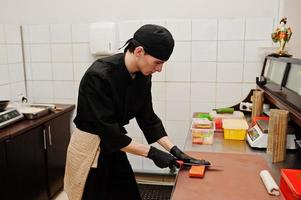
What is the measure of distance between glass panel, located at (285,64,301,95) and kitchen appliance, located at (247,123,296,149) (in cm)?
24

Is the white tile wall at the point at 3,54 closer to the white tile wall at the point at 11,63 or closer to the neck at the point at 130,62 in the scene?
the white tile wall at the point at 11,63

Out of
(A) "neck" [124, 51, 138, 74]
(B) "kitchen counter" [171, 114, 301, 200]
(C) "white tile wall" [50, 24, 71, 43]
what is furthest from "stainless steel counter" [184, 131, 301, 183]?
(C) "white tile wall" [50, 24, 71, 43]

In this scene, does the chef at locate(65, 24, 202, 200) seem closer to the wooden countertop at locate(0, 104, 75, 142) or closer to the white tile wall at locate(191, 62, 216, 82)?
the wooden countertop at locate(0, 104, 75, 142)

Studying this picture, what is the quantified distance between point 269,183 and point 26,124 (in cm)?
164

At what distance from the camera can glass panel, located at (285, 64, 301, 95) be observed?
1.28 metres

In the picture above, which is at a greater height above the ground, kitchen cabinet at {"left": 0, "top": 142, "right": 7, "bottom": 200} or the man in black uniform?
the man in black uniform

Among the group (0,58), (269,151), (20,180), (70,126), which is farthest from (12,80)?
(269,151)

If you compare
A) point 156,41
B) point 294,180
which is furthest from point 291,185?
point 156,41

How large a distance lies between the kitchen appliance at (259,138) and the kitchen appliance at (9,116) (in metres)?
1.54

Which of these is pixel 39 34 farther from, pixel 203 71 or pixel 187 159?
pixel 187 159

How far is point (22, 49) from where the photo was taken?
2572 millimetres

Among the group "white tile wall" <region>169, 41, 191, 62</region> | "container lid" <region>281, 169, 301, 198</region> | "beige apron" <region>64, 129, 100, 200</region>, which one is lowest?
"beige apron" <region>64, 129, 100, 200</region>

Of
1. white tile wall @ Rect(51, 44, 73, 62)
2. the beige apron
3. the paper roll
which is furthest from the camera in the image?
white tile wall @ Rect(51, 44, 73, 62)

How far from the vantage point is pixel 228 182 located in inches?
43.8
